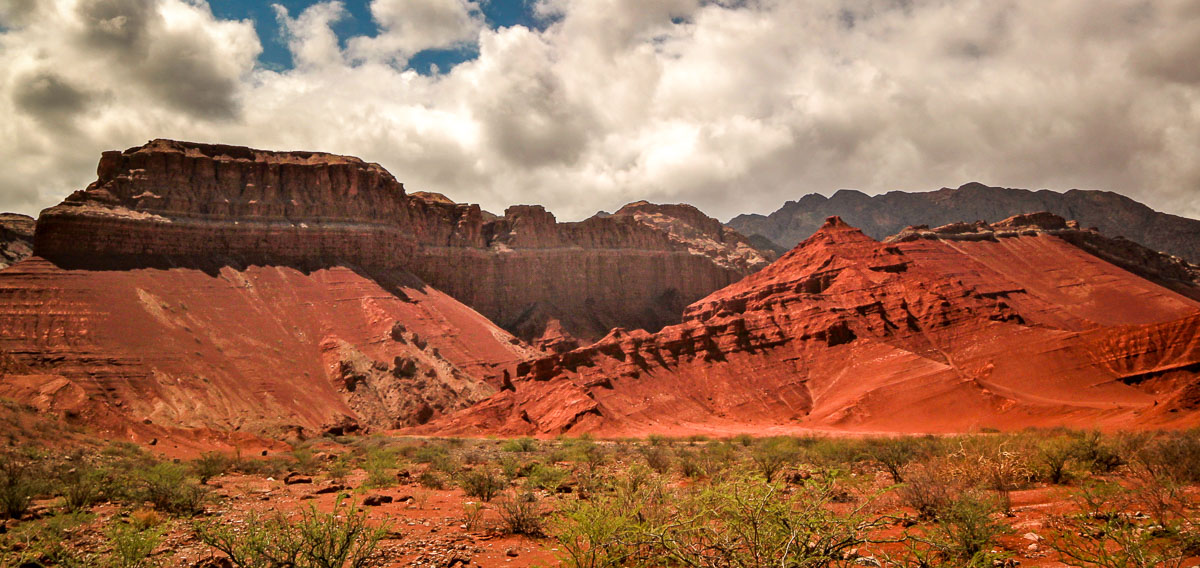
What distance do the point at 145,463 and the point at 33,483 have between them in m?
7.41

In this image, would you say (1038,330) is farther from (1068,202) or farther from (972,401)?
(1068,202)

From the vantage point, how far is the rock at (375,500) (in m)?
15.3

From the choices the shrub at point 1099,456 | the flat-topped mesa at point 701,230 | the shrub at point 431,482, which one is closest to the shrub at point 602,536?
the shrub at point 431,482

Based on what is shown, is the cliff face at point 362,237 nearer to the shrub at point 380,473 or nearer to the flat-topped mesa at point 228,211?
the flat-topped mesa at point 228,211

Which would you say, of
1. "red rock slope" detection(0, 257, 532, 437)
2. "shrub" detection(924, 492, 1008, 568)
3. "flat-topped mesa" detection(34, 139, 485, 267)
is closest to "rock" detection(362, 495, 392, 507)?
"shrub" detection(924, 492, 1008, 568)

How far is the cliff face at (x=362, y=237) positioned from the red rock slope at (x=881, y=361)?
28316mm

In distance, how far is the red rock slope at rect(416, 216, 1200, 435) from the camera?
3938 centimetres

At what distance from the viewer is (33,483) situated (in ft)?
48.0

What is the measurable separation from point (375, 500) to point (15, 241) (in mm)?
85412

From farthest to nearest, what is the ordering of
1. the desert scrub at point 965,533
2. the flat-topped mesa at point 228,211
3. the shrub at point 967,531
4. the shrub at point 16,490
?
the flat-topped mesa at point 228,211 < the shrub at point 16,490 < the shrub at point 967,531 < the desert scrub at point 965,533

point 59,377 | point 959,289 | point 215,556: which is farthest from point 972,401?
point 59,377

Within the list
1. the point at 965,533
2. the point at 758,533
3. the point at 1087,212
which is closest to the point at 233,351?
the point at 965,533

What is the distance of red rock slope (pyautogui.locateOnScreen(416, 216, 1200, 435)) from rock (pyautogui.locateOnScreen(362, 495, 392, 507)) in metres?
28.0

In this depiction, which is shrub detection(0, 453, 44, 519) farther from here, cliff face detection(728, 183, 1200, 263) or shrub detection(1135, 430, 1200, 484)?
cliff face detection(728, 183, 1200, 263)
